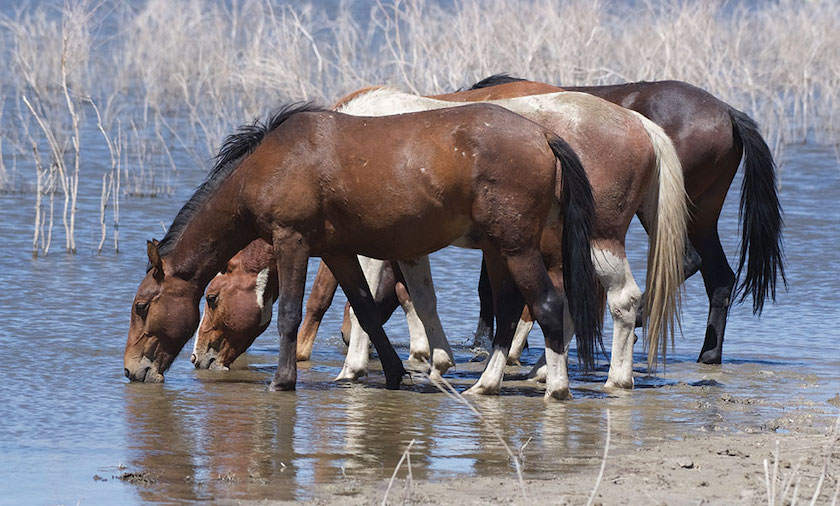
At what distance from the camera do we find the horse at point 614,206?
7012mm

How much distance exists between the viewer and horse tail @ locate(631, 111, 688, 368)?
7.20m

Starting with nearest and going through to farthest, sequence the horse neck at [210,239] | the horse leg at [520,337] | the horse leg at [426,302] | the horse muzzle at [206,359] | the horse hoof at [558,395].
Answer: the horse hoof at [558,395]
the horse neck at [210,239]
the horse leg at [426,302]
the horse muzzle at [206,359]
the horse leg at [520,337]

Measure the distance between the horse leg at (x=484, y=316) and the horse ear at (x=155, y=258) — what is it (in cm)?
233

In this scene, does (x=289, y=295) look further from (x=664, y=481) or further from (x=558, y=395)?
(x=664, y=481)

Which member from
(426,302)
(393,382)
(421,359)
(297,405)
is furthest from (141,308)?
(421,359)

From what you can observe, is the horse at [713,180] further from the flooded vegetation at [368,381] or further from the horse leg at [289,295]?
the horse leg at [289,295]

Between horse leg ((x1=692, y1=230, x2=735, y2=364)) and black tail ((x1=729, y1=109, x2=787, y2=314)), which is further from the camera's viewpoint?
black tail ((x1=729, y1=109, x2=787, y2=314))

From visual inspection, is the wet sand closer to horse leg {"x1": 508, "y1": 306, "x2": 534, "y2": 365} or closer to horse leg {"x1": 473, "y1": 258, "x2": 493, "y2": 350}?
horse leg {"x1": 508, "y1": 306, "x2": 534, "y2": 365}

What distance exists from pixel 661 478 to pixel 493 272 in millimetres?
2277

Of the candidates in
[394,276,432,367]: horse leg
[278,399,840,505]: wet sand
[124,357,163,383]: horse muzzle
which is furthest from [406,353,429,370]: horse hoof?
[278,399,840,505]: wet sand

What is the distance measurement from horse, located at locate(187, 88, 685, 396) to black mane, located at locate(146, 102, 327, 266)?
43.8 inches

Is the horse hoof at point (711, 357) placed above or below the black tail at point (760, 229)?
below

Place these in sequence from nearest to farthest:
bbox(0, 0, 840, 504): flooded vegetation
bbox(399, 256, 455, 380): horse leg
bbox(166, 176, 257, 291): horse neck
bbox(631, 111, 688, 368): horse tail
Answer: bbox(0, 0, 840, 504): flooded vegetation
bbox(166, 176, 257, 291): horse neck
bbox(631, 111, 688, 368): horse tail
bbox(399, 256, 455, 380): horse leg

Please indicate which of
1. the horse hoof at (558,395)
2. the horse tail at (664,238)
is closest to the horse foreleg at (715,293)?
the horse tail at (664,238)
